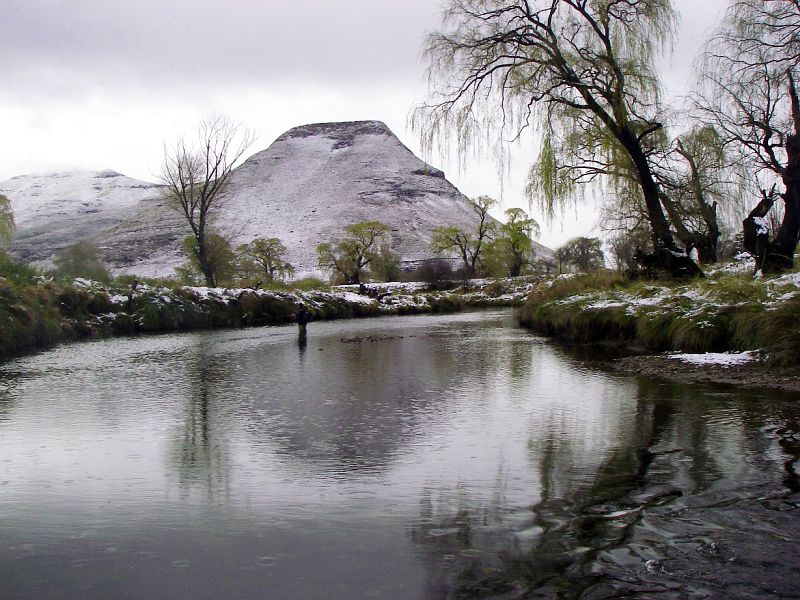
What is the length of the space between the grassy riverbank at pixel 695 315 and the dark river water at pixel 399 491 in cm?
188

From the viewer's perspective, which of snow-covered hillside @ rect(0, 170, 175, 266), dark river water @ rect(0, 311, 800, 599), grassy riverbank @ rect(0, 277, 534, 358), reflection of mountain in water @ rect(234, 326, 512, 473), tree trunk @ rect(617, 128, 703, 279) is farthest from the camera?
snow-covered hillside @ rect(0, 170, 175, 266)

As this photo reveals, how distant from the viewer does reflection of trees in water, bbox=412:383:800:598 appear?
3.10m

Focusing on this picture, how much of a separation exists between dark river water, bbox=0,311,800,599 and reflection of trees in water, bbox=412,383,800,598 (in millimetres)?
17

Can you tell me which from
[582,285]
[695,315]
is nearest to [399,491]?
[695,315]

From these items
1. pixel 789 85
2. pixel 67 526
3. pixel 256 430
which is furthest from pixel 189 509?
pixel 789 85

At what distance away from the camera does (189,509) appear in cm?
438

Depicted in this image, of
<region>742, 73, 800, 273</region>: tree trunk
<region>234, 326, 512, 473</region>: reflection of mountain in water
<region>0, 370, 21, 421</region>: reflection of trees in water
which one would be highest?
<region>742, 73, 800, 273</region>: tree trunk

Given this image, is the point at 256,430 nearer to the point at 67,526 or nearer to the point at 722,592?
the point at 67,526

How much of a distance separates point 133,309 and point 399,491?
20.1 m

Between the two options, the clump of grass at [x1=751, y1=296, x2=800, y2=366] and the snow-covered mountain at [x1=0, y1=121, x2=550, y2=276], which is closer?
the clump of grass at [x1=751, y1=296, x2=800, y2=366]

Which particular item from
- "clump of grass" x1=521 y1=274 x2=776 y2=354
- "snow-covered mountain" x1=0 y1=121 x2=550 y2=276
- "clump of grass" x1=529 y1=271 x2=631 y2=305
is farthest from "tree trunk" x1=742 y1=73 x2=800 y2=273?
"snow-covered mountain" x1=0 y1=121 x2=550 y2=276

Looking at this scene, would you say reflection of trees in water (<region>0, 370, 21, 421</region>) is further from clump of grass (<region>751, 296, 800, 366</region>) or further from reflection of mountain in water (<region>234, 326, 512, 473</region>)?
clump of grass (<region>751, 296, 800, 366</region>)

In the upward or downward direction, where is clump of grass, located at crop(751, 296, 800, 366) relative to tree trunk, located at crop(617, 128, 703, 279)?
downward

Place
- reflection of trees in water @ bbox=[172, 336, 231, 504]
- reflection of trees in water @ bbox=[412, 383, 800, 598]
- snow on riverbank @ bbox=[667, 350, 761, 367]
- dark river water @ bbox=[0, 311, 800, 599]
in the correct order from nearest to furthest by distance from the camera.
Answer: reflection of trees in water @ bbox=[412, 383, 800, 598] → dark river water @ bbox=[0, 311, 800, 599] → reflection of trees in water @ bbox=[172, 336, 231, 504] → snow on riverbank @ bbox=[667, 350, 761, 367]
